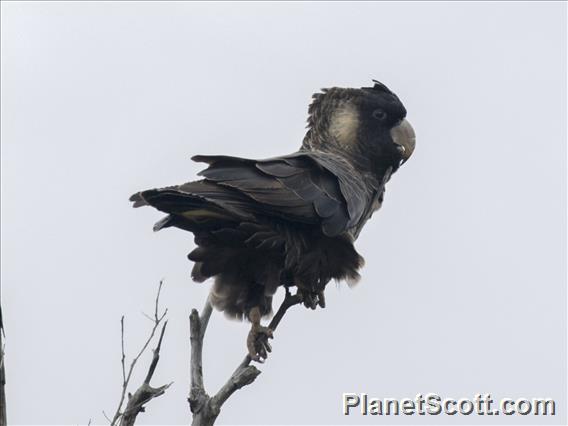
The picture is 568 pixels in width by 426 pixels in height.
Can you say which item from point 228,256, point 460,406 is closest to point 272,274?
point 228,256

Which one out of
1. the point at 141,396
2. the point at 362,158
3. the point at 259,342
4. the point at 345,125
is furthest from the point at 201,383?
the point at 345,125

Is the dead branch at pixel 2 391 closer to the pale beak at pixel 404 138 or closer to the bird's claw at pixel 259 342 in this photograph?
the bird's claw at pixel 259 342

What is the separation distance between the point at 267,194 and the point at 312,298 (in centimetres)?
81

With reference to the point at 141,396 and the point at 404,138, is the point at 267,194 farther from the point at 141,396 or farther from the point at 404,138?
the point at 404,138

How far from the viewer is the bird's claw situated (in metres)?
6.77

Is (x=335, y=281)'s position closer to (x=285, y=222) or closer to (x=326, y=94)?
(x=285, y=222)

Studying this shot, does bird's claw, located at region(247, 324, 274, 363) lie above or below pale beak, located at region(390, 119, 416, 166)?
below

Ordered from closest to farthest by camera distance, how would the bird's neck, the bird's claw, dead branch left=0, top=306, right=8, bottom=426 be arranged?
dead branch left=0, top=306, right=8, bottom=426 < the bird's claw < the bird's neck

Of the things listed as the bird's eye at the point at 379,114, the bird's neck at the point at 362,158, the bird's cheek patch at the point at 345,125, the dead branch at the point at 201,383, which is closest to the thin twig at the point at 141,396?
the dead branch at the point at 201,383

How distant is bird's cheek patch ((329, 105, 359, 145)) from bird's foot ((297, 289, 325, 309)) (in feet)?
4.81

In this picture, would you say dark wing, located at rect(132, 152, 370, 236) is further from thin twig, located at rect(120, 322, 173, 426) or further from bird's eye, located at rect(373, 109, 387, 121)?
bird's eye, located at rect(373, 109, 387, 121)

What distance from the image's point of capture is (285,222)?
6707 mm

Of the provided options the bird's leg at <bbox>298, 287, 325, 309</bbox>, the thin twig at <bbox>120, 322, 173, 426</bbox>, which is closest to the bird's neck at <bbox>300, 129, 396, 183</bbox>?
the bird's leg at <bbox>298, 287, 325, 309</bbox>

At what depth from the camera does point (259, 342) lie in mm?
6840
